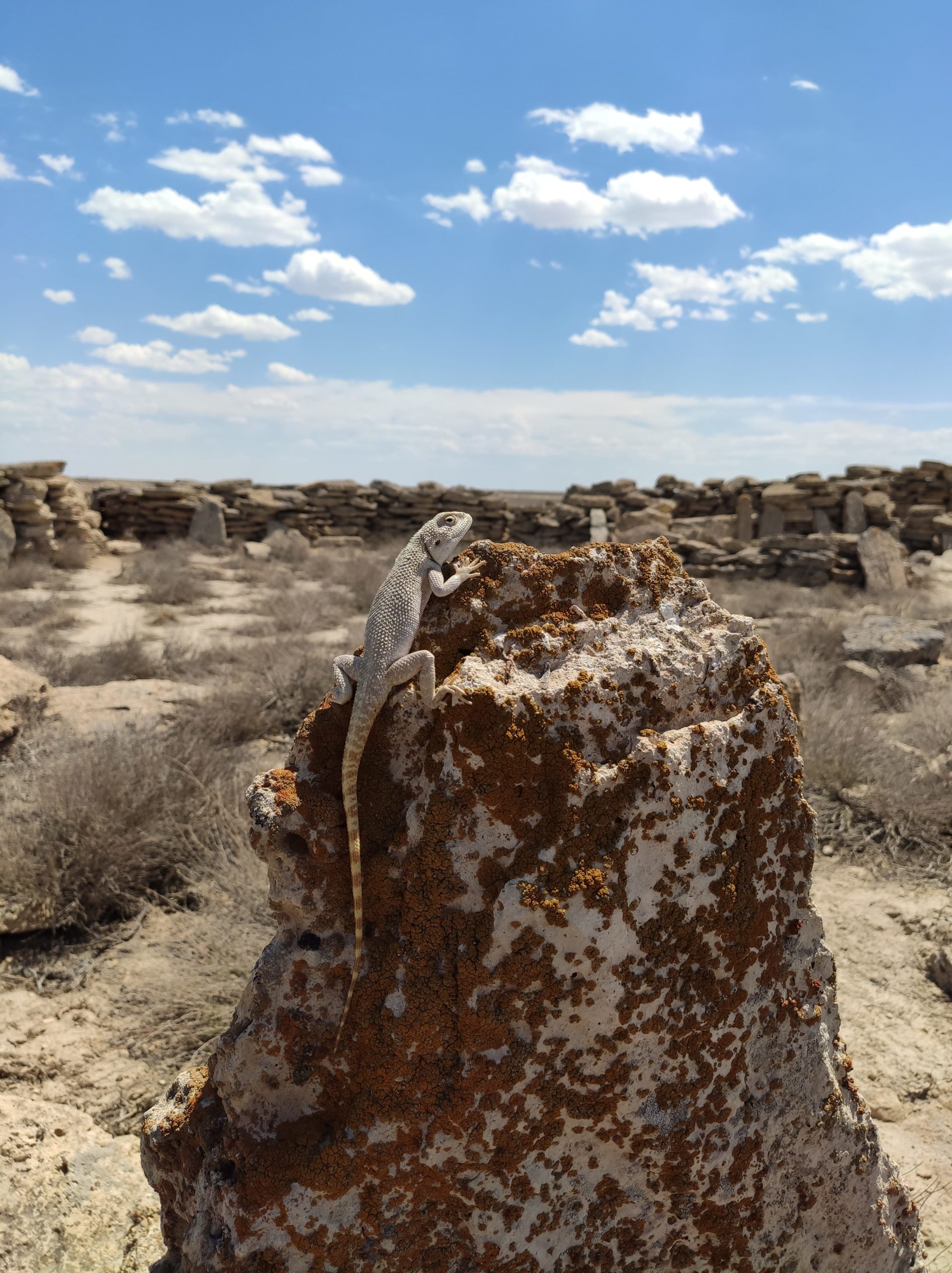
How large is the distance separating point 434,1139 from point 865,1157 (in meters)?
1.13

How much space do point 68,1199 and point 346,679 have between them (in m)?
1.89

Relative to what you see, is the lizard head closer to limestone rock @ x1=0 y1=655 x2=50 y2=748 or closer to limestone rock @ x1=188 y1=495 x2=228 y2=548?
limestone rock @ x1=0 y1=655 x2=50 y2=748

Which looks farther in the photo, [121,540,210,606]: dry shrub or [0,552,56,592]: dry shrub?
[0,552,56,592]: dry shrub

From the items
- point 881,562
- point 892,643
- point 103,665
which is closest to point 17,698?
point 103,665

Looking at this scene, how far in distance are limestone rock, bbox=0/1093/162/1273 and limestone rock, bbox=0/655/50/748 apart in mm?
3327

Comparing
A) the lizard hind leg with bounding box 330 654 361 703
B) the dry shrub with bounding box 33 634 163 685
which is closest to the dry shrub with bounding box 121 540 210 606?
the dry shrub with bounding box 33 634 163 685

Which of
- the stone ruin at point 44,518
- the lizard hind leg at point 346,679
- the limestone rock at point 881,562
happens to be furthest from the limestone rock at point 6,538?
the lizard hind leg at point 346,679

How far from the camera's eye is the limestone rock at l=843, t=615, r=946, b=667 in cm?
870

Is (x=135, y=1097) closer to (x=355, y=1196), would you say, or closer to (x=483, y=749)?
(x=355, y=1196)

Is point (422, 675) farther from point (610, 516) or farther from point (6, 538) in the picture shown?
point (610, 516)

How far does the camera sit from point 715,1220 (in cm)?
201

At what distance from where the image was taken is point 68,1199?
260 centimetres

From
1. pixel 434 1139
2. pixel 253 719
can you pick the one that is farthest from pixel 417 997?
pixel 253 719

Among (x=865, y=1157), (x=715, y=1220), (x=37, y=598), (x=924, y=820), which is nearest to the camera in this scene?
(x=715, y=1220)
